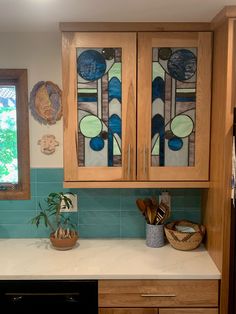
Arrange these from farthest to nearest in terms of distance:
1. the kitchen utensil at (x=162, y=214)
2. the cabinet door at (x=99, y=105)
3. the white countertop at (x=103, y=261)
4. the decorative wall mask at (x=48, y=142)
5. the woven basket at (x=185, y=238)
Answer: the decorative wall mask at (x=48, y=142)
the kitchen utensil at (x=162, y=214)
the woven basket at (x=185, y=238)
the cabinet door at (x=99, y=105)
the white countertop at (x=103, y=261)

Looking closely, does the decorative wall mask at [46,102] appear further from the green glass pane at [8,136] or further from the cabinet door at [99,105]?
the cabinet door at [99,105]

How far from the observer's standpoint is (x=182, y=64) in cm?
204

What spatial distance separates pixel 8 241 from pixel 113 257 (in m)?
0.79

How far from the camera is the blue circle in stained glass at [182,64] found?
2.03m

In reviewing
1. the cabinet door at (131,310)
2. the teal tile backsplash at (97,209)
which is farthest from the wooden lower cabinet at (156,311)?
the teal tile backsplash at (97,209)

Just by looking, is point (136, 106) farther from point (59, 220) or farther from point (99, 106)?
point (59, 220)

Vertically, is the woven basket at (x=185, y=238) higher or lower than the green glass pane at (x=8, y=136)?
lower

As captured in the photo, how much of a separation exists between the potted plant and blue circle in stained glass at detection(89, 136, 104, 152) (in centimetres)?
41

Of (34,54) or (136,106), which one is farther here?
(34,54)

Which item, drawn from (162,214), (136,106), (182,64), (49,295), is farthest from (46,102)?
(49,295)

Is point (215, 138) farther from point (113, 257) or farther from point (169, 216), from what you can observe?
point (113, 257)

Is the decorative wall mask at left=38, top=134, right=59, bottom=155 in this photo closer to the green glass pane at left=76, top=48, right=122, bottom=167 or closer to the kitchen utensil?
the green glass pane at left=76, top=48, right=122, bottom=167

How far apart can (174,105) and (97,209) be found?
2.98 feet

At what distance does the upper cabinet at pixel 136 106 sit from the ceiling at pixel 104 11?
0.34 ft
